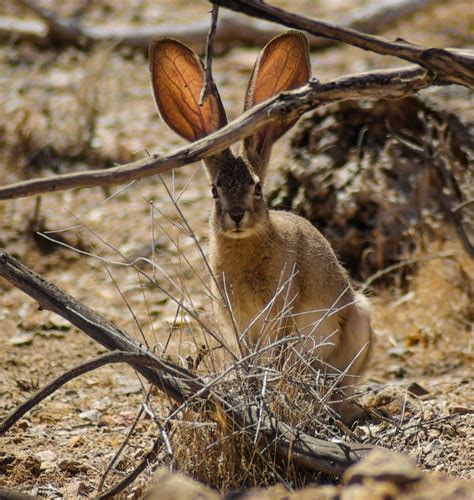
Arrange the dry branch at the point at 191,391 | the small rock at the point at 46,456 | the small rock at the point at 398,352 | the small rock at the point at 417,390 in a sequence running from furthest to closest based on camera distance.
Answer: the small rock at the point at 398,352 → the small rock at the point at 417,390 → the small rock at the point at 46,456 → the dry branch at the point at 191,391

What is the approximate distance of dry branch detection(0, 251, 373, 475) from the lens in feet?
13.6

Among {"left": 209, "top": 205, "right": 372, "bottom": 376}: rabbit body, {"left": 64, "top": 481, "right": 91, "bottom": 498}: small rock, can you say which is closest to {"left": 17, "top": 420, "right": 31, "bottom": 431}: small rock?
{"left": 64, "top": 481, "right": 91, "bottom": 498}: small rock

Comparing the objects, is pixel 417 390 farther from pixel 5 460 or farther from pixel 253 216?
pixel 5 460

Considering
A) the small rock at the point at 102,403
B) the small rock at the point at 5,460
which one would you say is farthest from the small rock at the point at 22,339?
the small rock at the point at 5,460

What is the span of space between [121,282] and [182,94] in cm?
266

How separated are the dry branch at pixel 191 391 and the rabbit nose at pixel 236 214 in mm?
972

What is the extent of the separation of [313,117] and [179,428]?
4.28 m

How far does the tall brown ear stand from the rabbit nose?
1.66 ft

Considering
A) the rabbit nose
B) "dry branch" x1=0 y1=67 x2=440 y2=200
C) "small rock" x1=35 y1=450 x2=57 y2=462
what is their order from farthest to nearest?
the rabbit nose < "small rock" x1=35 y1=450 x2=57 y2=462 < "dry branch" x1=0 y1=67 x2=440 y2=200

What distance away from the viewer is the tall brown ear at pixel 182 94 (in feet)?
16.8

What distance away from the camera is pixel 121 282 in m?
7.60

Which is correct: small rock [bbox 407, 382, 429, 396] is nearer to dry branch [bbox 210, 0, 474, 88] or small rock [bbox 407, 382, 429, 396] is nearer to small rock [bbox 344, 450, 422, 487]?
dry branch [bbox 210, 0, 474, 88]

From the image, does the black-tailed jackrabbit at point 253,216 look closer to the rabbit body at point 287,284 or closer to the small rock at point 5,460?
the rabbit body at point 287,284

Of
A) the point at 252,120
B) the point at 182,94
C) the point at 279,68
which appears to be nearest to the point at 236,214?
the point at 182,94
